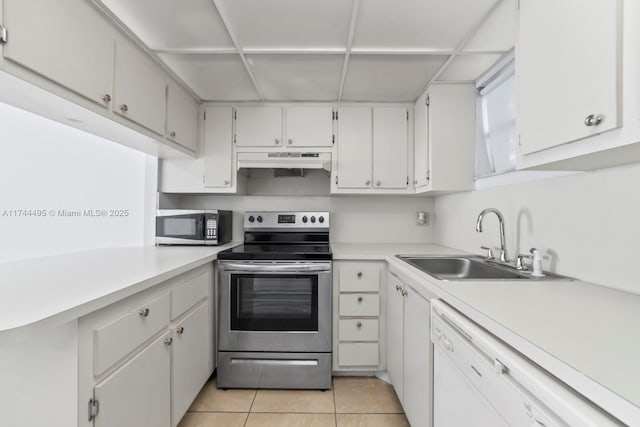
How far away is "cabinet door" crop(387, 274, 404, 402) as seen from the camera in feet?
6.02

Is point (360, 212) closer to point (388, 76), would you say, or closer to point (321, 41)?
point (388, 76)

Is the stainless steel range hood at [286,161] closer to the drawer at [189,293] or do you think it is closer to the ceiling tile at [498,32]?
the drawer at [189,293]

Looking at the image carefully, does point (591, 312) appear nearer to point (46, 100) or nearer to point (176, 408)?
point (176, 408)

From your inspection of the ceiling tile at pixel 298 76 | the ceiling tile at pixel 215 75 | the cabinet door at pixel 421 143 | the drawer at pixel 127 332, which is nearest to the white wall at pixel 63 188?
the ceiling tile at pixel 215 75

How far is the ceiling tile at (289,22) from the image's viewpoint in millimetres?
1413

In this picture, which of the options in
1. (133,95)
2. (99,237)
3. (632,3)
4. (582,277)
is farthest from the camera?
(99,237)

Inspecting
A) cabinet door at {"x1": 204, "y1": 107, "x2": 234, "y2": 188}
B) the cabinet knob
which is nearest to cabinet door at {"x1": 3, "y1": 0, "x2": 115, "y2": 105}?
cabinet door at {"x1": 204, "y1": 107, "x2": 234, "y2": 188}

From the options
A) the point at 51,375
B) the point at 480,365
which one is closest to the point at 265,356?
the point at 51,375

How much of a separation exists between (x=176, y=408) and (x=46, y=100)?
61.4 inches

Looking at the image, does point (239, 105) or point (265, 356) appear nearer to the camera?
point (265, 356)

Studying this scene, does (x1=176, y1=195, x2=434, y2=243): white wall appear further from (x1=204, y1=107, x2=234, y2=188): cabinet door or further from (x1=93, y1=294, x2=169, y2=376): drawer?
(x1=93, y1=294, x2=169, y2=376): drawer

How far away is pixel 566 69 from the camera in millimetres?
955

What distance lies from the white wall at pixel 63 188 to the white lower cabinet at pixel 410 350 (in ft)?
6.48

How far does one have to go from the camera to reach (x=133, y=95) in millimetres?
1658
